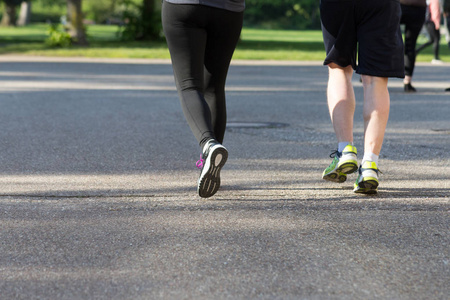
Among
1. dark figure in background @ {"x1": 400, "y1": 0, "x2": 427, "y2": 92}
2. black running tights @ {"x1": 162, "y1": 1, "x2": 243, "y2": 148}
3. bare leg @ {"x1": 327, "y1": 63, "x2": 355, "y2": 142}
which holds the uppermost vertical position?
black running tights @ {"x1": 162, "y1": 1, "x2": 243, "y2": 148}

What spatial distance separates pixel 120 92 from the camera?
11.6 meters

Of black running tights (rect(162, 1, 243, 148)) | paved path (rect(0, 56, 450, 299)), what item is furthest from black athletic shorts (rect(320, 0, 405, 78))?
paved path (rect(0, 56, 450, 299))

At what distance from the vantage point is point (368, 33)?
4.62m

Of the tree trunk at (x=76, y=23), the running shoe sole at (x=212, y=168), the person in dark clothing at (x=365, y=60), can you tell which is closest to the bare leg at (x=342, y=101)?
the person in dark clothing at (x=365, y=60)

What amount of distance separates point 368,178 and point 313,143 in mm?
2206

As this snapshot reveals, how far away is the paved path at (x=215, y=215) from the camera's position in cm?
298

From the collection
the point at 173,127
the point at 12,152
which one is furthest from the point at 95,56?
the point at 12,152

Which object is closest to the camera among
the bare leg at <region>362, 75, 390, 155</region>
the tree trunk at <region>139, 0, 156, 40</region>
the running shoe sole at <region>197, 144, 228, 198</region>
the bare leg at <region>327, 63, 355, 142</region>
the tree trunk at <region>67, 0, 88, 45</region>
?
the running shoe sole at <region>197, 144, 228, 198</region>

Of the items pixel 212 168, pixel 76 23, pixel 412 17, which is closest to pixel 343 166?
pixel 212 168

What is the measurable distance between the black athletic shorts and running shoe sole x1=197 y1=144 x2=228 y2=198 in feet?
3.30

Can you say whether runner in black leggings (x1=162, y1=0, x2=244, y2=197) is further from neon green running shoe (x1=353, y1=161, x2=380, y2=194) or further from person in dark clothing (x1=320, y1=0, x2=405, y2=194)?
neon green running shoe (x1=353, y1=161, x2=380, y2=194)

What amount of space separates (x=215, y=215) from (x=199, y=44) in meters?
1.00

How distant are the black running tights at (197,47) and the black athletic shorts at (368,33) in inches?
22.3

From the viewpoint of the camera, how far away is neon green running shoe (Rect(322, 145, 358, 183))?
469cm
